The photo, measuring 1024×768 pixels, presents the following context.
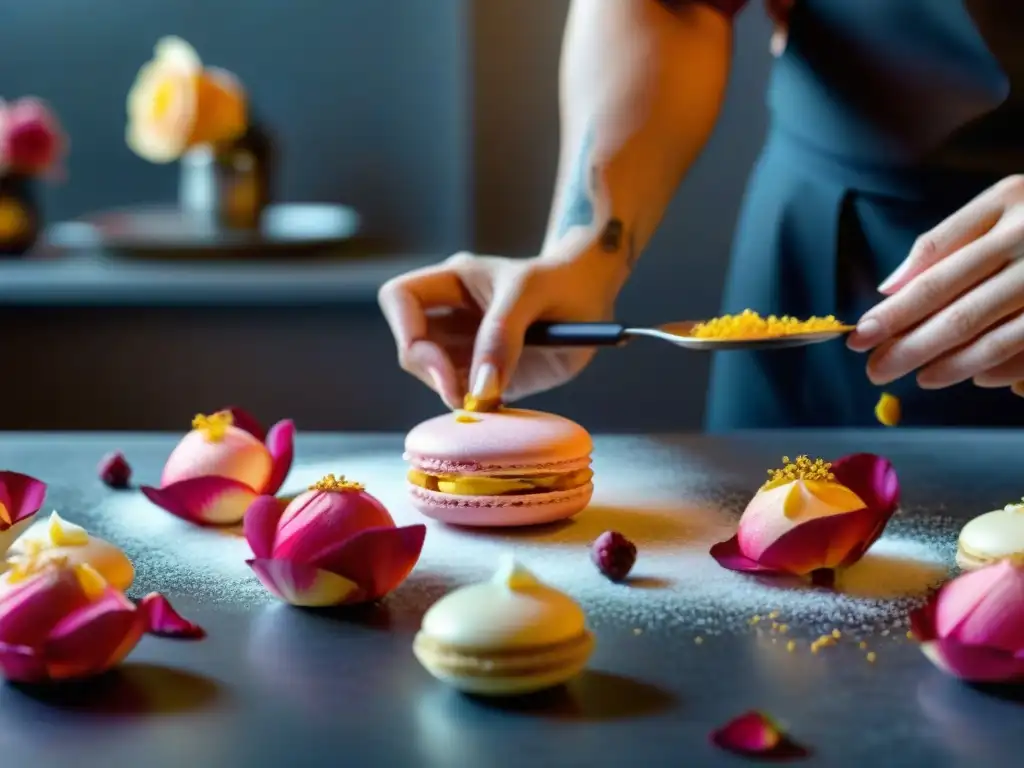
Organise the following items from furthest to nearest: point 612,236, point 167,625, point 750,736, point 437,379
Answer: point 612,236
point 437,379
point 167,625
point 750,736

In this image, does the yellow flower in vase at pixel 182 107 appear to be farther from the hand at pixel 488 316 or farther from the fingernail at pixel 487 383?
the fingernail at pixel 487 383

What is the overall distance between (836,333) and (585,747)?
1.50 feet

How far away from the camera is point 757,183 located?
1465mm

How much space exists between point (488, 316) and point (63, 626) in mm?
470

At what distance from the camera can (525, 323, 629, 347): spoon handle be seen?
1.01 metres

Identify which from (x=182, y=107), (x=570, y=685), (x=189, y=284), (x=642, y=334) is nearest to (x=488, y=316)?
(x=642, y=334)

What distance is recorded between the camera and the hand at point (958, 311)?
3.14 ft

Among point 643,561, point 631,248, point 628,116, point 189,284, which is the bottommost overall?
point 189,284

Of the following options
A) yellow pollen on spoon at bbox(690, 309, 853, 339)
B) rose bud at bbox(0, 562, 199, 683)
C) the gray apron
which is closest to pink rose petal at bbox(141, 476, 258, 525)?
rose bud at bbox(0, 562, 199, 683)

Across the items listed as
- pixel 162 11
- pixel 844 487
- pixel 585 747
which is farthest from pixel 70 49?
pixel 585 747

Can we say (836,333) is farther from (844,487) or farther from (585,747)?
(585,747)

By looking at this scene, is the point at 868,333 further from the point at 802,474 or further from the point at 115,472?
the point at 115,472

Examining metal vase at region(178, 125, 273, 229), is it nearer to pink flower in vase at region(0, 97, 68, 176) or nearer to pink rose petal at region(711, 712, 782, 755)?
pink flower in vase at region(0, 97, 68, 176)

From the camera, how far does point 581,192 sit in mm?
1263
